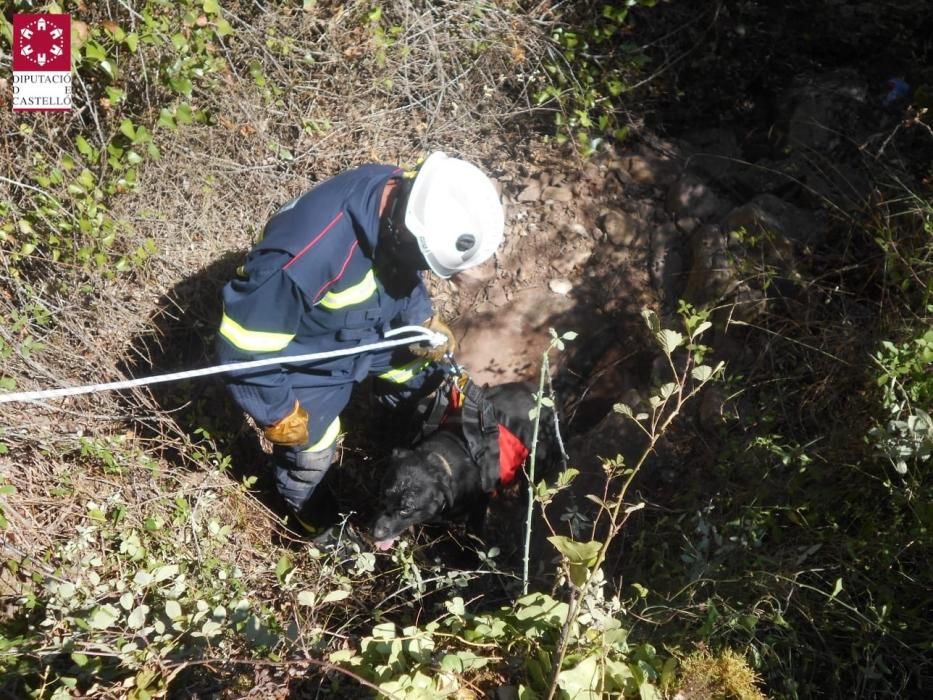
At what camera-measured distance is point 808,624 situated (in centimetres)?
246

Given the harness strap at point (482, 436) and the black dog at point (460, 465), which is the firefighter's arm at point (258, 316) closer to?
the black dog at point (460, 465)

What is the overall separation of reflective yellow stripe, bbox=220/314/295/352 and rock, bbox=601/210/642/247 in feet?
8.01

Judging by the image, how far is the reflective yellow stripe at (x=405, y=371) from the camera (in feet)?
12.0

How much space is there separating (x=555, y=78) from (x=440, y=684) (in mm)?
4404

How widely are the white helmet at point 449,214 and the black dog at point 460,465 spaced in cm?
75

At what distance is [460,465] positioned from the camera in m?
3.21

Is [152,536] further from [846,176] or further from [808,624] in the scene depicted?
[846,176]

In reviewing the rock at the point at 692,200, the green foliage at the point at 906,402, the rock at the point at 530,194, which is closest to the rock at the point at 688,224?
the rock at the point at 692,200

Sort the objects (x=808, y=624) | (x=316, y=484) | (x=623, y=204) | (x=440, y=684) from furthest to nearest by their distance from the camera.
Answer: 1. (x=623, y=204)
2. (x=316, y=484)
3. (x=808, y=624)
4. (x=440, y=684)

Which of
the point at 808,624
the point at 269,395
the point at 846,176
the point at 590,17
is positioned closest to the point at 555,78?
the point at 590,17

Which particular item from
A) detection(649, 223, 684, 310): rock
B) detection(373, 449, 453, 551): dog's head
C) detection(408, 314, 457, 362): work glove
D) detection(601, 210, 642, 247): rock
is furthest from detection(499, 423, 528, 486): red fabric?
detection(601, 210, 642, 247): rock

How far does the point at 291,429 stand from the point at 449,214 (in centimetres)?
119

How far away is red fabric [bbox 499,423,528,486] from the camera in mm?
3311

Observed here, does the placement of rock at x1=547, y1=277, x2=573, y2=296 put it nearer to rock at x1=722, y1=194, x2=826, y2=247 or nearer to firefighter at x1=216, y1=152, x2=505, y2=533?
rock at x1=722, y1=194, x2=826, y2=247
